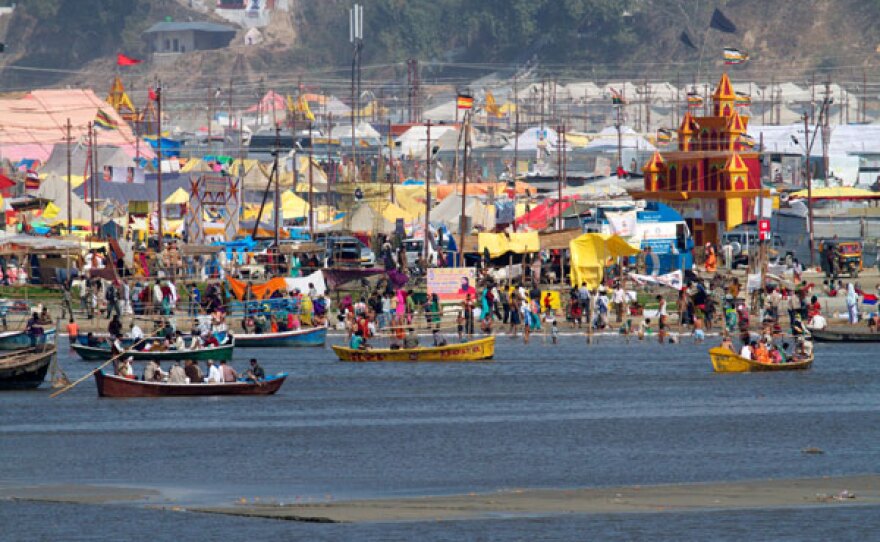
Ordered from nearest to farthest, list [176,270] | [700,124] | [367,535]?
1. [367,535]
2. [176,270]
3. [700,124]

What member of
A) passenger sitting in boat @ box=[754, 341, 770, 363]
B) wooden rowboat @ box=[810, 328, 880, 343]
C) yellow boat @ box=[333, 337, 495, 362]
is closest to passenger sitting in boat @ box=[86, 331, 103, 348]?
yellow boat @ box=[333, 337, 495, 362]

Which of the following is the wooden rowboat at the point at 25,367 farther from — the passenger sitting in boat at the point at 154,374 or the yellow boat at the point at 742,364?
the yellow boat at the point at 742,364

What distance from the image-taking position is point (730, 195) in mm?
94812

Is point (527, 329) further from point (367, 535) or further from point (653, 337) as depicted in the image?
point (367, 535)

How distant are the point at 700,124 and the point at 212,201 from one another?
25.3 m

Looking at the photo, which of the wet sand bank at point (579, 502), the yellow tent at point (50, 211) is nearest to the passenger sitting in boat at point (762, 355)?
the wet sand bank at point (579, 502)

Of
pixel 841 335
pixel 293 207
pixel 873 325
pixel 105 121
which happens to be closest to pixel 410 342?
pixel 841 335

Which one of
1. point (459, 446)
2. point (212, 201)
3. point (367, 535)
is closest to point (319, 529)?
point (367, 535)

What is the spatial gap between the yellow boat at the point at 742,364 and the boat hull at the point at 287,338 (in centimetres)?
1530

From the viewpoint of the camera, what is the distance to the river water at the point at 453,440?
3522 cm

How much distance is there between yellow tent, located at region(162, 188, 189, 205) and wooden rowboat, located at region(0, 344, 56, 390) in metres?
40.0

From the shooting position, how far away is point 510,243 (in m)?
80.4

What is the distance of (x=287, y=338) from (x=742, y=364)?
56.2ft

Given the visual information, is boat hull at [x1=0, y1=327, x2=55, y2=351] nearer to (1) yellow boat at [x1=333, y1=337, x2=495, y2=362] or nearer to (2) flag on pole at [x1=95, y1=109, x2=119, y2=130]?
(1) yellow boat at [x1=333, y1=337, x2=495, y2=362]
